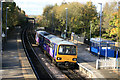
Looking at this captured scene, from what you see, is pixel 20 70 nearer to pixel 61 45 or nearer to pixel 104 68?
pixel 61 45

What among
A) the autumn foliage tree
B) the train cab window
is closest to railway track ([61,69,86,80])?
the train cab window

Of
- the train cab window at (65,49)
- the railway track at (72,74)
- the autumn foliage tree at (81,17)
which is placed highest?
the autumn foliage tree at (81,17)

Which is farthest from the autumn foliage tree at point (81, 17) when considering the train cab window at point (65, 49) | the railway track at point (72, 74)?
the railway track at point (72, 74)

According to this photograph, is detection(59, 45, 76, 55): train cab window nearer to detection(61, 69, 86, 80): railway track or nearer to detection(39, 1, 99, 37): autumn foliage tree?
detection(61, 69, 86, 80): railway track

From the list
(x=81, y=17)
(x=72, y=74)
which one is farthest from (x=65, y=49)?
(x=81, y=17)

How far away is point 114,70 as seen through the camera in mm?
17422

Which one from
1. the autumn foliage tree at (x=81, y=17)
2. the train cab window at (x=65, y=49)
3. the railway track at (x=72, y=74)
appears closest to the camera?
the railway track at (x=72, y=74)

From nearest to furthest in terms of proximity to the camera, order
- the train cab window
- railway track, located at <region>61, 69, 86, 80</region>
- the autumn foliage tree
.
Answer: railway track, located at <region>61, 69, 86, 80</region> → the train cab window → the autumn foliage tree

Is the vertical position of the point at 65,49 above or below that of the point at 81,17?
below

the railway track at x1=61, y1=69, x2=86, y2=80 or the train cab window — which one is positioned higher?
the train cab window

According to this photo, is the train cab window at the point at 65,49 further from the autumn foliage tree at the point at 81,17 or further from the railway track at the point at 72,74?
the autumn foliage tree at the point at 81,17

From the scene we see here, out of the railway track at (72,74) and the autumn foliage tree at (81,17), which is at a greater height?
the autumn foliage tree at (81,17)

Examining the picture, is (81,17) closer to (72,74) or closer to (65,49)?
(65,49)

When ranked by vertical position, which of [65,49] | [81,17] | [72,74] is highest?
[81,17]
